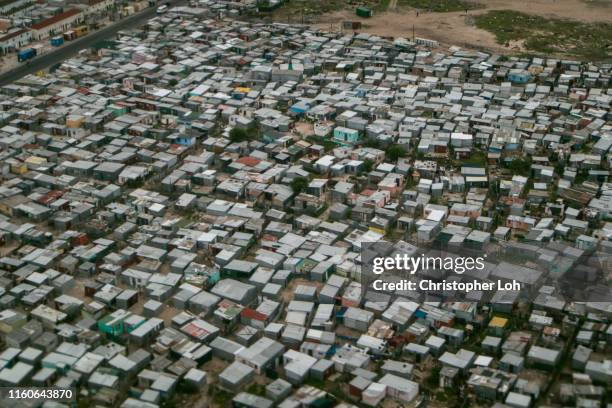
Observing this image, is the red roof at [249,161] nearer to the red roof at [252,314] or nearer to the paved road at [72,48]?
the red roof at [252,314]

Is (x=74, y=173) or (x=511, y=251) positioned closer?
(x=511, y=251)

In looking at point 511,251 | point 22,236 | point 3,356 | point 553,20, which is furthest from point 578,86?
point 3,356

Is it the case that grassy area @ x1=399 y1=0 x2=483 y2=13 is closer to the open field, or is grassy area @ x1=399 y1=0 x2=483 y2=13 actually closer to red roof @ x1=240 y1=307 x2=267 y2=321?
the open field

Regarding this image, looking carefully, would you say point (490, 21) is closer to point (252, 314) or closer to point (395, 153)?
point (395, 153)

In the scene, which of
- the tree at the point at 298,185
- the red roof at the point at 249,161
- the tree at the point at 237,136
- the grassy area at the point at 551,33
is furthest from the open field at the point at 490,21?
the tree at the point at 298,185

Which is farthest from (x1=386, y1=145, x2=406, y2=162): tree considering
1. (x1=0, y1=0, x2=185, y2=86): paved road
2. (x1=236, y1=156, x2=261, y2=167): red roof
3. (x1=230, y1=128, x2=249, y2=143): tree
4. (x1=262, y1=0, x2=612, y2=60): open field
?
(x1=0, y1=0, x2=185, y2=86): paved road

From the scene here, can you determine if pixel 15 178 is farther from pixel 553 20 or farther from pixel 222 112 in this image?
pixel 553 20
